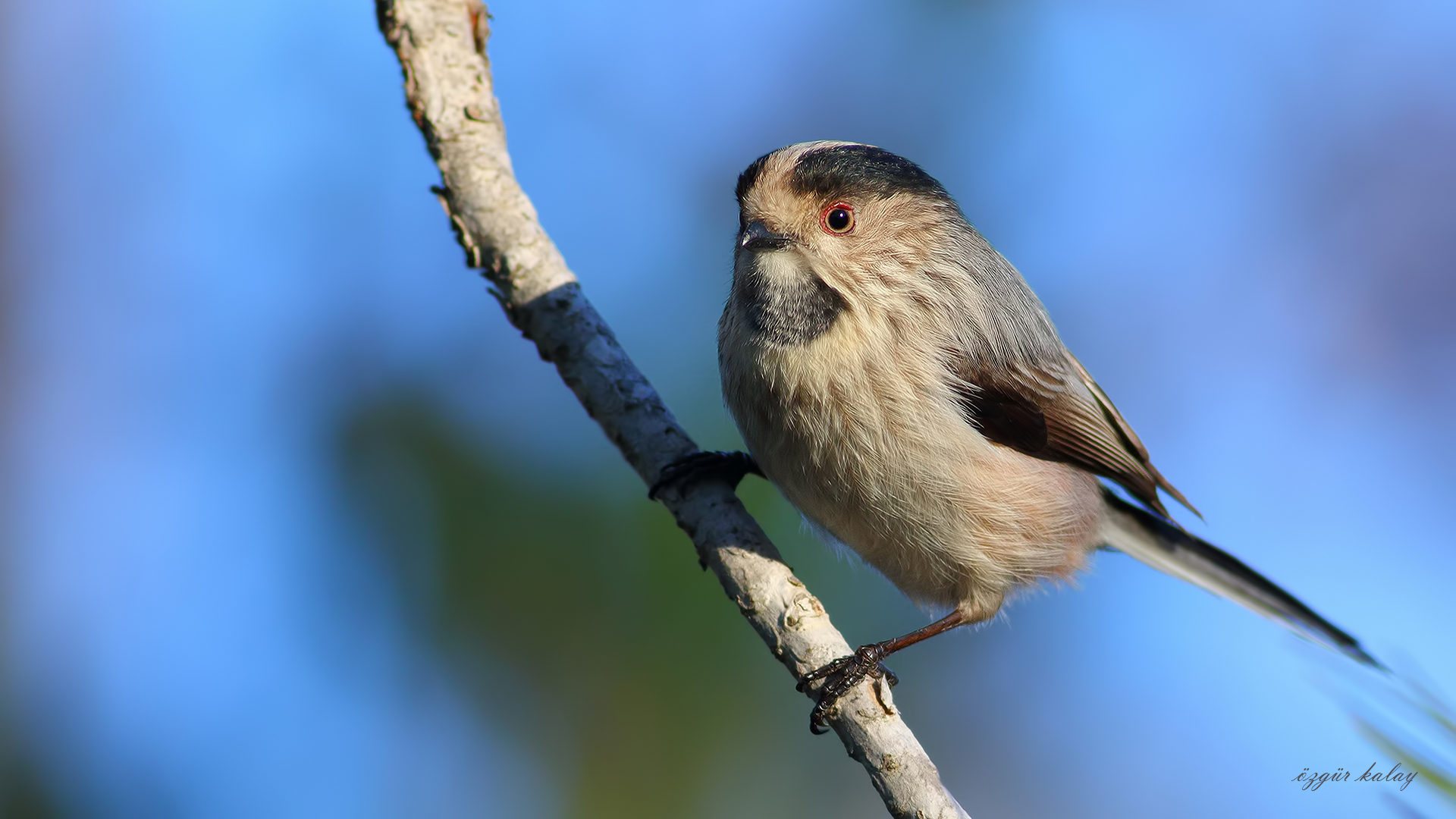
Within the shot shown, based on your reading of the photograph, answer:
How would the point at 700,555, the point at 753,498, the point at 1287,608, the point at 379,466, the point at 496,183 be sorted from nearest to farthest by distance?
the point at 700,555, the point at 496,183, the point at 1287,608, the point at 753,498, the point at 379,466

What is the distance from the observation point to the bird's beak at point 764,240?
2861mm

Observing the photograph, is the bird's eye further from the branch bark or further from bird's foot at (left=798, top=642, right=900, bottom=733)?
bird's foot at (left=798, top=642, right=900, bottom=733)

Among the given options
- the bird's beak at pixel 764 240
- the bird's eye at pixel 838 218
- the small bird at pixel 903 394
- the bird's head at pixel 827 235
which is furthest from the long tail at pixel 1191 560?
the bird's beak at pixel 764 240

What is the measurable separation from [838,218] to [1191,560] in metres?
1.85

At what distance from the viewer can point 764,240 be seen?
2861mm

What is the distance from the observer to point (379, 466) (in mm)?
4367

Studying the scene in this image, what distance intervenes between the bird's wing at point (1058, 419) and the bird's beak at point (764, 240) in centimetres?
61

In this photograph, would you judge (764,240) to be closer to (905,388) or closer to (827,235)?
(827,235)

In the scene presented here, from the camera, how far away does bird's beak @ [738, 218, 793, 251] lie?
2861mm

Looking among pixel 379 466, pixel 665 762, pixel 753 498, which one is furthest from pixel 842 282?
pixel 379 466

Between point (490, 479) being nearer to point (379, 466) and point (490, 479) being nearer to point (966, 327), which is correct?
point (379, 466)

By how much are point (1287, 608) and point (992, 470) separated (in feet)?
4.36

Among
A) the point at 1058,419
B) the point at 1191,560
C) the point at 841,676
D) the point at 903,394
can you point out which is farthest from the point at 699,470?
the point at 1191,560

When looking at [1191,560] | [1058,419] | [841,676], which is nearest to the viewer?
[841,676]
